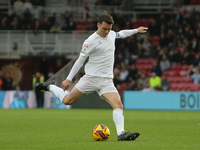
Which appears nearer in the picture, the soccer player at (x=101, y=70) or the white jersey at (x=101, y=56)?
the soccer player at (x=101, y=70)

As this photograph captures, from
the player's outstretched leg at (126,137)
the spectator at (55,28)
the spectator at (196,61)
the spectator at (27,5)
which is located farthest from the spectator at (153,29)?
the player's outstretched leg at (126,137)

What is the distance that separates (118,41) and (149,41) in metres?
1.87

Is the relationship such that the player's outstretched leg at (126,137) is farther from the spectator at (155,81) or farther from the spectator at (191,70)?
the spectator at (191,70)

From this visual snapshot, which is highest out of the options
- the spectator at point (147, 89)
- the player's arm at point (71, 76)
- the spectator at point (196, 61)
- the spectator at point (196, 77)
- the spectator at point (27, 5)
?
the spectator at point (27, 5)

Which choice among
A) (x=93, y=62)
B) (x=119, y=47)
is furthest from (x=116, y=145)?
(x=119, y=47)

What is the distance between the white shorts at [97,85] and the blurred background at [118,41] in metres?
13.9

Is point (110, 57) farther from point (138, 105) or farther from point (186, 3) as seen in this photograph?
point (186, 3)

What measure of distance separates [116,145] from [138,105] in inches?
573

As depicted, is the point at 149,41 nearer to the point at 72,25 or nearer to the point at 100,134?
the point at 72,25

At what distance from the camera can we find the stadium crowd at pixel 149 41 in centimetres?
2288

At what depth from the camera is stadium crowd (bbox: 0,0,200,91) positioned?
22.9 meters

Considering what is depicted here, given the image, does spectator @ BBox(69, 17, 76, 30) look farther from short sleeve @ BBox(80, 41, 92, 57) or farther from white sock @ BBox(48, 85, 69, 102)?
short sleeve @ BBox(80, 41, 92, 57)

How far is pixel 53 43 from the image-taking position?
84.7 feet

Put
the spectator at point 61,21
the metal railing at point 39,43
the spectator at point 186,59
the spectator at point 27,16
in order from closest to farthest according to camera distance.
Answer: the spectator at point 186,59 < the metal railing at point 39,43 < the spectator at point 61,21 < the spectator at point 27,16
